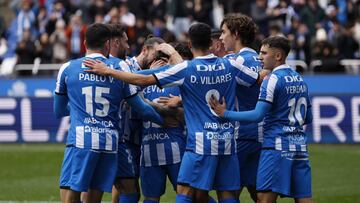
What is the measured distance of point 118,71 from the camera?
1189 centimetres

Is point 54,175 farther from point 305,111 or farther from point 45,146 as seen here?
point 305,111

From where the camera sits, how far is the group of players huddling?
11.9 m

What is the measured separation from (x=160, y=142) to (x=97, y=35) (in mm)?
1834

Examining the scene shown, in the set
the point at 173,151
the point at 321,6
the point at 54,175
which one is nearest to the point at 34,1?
the point at 321,6

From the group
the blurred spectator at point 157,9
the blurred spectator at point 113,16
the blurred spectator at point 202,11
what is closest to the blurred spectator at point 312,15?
the blurred spectator at point 202,11

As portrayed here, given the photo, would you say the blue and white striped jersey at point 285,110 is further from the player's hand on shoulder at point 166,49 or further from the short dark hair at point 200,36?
the player's hand on shoulder at point 166,49

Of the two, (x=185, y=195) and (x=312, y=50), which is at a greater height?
(x=312, y=50)

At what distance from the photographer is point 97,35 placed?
11977 mm

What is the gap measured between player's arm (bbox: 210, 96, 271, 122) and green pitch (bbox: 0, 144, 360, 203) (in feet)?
14.5

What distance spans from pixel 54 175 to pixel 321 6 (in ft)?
45.9

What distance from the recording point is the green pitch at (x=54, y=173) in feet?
55.4

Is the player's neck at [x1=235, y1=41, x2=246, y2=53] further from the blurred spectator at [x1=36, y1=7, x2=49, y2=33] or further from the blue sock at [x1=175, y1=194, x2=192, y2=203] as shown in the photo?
the blurred spectator at [x1=36, y1=7, x2=49, y2=33]

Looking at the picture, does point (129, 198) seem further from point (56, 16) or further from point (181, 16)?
point (56, 16)

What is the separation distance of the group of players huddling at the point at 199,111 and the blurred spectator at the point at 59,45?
18.1m
